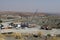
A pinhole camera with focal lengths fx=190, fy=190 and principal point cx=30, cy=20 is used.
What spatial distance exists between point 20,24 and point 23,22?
11 cm

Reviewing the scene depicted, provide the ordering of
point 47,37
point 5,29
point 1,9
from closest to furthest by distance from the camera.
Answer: point 47,37 < point 5,29 < point 1,9

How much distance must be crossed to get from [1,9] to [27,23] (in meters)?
0.92

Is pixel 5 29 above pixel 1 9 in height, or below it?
below

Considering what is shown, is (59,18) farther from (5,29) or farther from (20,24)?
(5,29)

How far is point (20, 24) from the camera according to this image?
5.06m

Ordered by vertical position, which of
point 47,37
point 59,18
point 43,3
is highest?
point 43,3

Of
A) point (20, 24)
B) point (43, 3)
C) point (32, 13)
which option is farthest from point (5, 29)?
point (43, 3)

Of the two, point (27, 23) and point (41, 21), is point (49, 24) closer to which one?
point (41, 21)

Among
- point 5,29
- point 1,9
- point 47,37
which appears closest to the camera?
point 47,37

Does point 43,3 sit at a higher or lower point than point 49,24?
higher

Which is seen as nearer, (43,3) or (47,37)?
(47,37)

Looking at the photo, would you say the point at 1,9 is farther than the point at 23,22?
Yes

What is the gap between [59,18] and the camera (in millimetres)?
5164

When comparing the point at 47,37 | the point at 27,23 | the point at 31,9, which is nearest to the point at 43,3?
the point at 31,9
